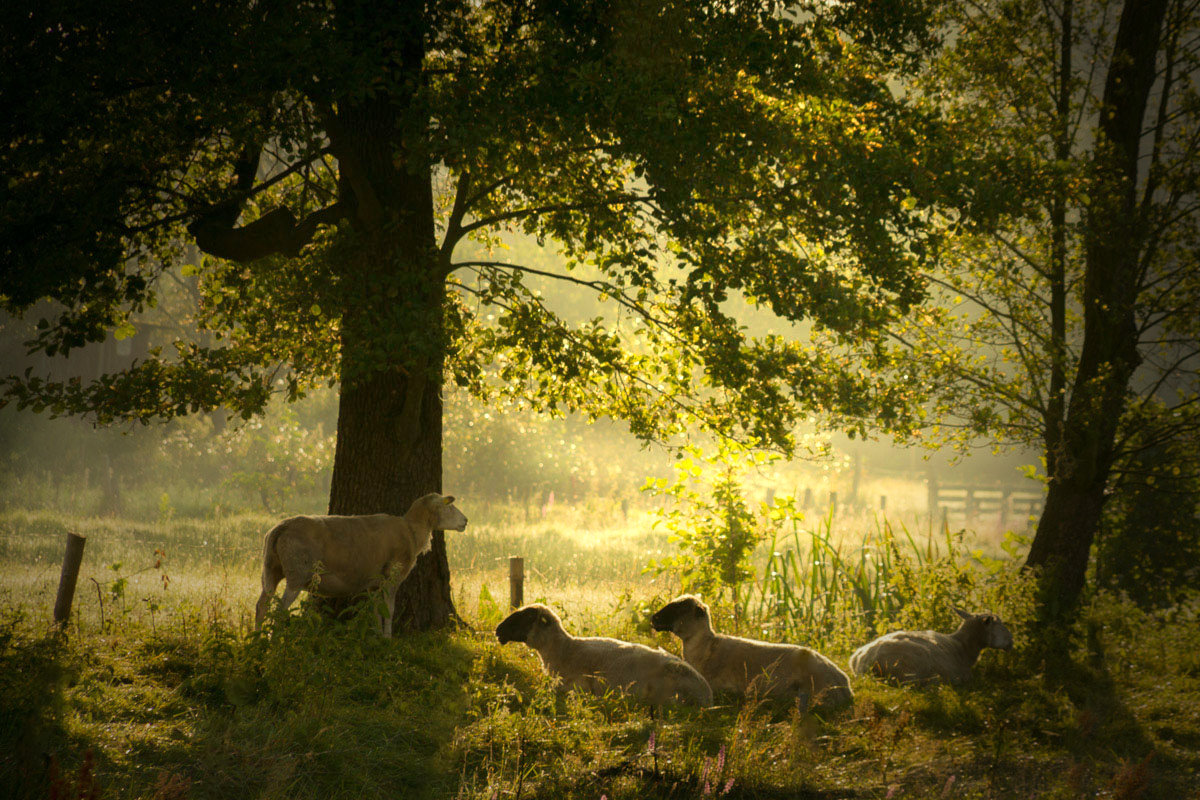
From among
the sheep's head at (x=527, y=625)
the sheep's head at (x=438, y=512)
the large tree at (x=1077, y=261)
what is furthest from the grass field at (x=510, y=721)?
the large tree at (x=1077, y=261)

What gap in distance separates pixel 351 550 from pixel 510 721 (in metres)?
3.56

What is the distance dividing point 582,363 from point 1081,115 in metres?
8.63

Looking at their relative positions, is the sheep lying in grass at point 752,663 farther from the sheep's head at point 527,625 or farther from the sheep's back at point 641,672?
the sheep's head at point 527,625

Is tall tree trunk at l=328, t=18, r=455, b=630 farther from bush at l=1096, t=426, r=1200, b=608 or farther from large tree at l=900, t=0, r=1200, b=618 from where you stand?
bush at l=1096, t=426, r=1200, b=608

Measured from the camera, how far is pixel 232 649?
27.9 ft

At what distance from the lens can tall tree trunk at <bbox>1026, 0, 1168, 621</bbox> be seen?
1206 cm

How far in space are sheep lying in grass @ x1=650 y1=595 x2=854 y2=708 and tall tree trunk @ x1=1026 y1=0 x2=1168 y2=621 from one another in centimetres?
445

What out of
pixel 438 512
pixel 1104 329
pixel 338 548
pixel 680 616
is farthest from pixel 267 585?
pixel 1104 329

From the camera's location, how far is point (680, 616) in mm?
9734

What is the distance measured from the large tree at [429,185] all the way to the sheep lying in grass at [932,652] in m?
2.77

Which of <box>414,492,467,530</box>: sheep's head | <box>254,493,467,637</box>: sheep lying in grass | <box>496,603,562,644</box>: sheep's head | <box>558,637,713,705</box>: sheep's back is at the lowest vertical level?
<box>558,637,713,705</box>: sheep's back

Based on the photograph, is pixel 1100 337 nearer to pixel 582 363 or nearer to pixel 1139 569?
pixel 1139 569

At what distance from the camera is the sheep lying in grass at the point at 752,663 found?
8992mm

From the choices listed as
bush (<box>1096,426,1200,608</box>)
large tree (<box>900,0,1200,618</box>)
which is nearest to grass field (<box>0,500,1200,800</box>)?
bush (<box>1096,426,1200,608</box>)
